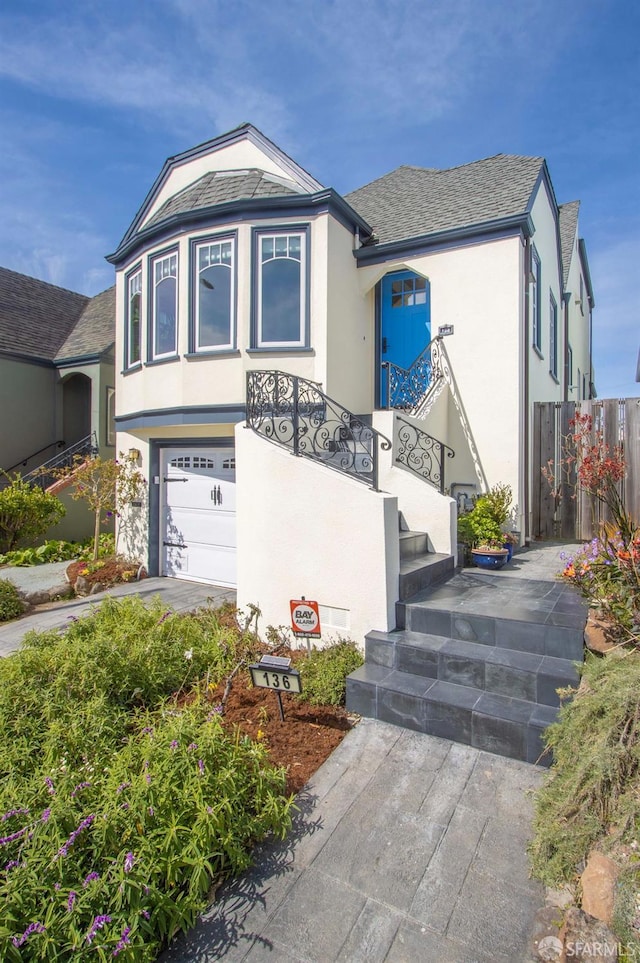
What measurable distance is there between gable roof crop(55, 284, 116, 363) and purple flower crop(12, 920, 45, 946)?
13.9 m

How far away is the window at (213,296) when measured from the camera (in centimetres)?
762

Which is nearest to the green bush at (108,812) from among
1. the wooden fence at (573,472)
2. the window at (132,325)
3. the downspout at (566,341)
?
the wooden fence at (573,472)

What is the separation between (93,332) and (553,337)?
13.2m

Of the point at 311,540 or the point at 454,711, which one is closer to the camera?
the point at 454,711

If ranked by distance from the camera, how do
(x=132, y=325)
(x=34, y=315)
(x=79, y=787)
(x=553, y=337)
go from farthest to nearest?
1. (x=34, y=315)
2. (x=553, y=337)
3. (x=132, y=325)
4. (x=79, y=787)

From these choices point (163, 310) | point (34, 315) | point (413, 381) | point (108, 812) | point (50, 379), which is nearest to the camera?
point (108, 812)

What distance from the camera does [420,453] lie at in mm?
7039

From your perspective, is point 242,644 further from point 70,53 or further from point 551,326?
point 551,326

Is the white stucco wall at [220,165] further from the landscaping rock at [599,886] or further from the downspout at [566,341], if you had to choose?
the landscaping rock at [599,886]

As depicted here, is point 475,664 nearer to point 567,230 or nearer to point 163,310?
point 163,310

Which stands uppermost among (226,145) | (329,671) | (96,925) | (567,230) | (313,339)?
(567,230)

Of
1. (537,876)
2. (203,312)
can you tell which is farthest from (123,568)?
(537,876)

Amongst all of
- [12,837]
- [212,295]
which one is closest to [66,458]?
[212,295]

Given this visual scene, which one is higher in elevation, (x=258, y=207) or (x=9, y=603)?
(x=258, y=207)
